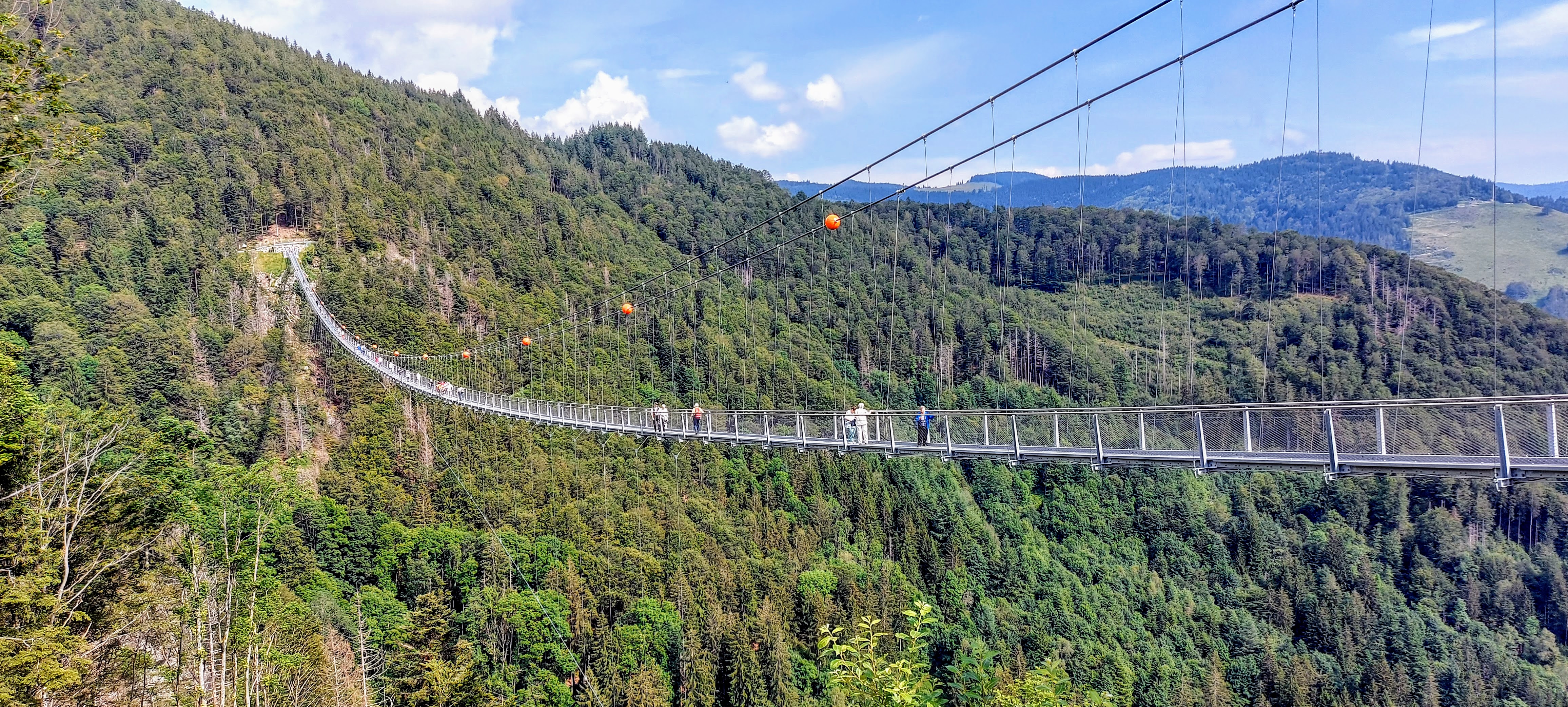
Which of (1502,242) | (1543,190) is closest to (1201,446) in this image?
(1502,242)

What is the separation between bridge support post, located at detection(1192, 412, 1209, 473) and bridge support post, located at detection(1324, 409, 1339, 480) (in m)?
1.40

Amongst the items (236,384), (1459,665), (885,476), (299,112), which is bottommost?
(1459,665)

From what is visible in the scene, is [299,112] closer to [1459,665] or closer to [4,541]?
[4,541]

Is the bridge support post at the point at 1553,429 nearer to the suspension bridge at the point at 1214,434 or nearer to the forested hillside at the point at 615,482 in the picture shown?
the suspension bridge at the point at 1214,434

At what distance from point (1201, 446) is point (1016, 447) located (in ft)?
9.47

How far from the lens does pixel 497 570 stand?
44531 mm

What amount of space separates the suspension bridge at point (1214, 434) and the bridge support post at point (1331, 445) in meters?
0.01

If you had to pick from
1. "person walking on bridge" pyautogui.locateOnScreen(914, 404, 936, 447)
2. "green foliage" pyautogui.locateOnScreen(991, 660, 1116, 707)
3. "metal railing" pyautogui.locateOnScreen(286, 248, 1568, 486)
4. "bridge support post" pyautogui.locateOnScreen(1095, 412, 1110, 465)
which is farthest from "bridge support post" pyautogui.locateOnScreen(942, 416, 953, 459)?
"green foliage" pyautogui.locateOnScreen(991, 660, 1116, 707)

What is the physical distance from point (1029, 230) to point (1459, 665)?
235 ft

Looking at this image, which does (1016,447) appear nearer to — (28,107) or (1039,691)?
(1039,691)

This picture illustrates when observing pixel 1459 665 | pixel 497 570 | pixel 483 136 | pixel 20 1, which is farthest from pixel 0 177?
pixel 483 136

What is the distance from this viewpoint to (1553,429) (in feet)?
23.1

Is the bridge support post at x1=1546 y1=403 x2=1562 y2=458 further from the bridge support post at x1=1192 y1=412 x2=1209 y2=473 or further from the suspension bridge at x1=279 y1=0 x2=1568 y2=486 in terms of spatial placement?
the bridge support post at x1=1192 y1=412 x2=1209 y2=473

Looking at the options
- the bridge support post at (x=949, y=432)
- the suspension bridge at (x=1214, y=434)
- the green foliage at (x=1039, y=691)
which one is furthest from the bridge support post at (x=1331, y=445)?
the bridge support post at (x=949, y=432)
